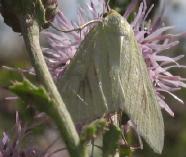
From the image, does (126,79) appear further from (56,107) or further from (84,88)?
(56,107)

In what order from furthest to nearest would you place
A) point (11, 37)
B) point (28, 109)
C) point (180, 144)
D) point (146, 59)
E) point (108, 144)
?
point (11, 37) < point (180, 144) < point (146, 59) < point (28, 109) < point (108, 144)

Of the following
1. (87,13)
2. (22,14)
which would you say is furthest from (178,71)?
(22,14)

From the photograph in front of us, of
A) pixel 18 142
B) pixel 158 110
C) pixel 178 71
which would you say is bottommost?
pixel 178 71

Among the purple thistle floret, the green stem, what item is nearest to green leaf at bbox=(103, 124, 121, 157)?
the green stem

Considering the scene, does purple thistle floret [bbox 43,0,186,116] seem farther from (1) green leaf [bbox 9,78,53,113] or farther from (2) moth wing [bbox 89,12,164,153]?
(1) green leaf [bbox 9,78,53,113]

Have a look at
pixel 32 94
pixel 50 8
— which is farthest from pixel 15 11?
pixel 32 94

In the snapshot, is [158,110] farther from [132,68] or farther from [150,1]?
[150,1]
